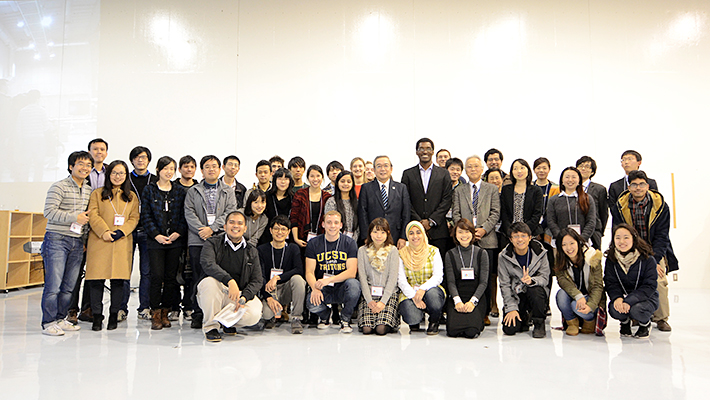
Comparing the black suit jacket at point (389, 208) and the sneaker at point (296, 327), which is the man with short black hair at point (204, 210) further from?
the black suit jacket at point (389, 208)

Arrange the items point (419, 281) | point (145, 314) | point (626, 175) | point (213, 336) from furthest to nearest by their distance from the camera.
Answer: point (626, 175) < point (145, 314) < point (419, 281) < point (213, 336)

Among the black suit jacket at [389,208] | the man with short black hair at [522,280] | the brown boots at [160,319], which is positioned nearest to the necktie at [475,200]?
the man with short black hair at [522,280]

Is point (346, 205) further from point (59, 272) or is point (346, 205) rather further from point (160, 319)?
point (59, 272)

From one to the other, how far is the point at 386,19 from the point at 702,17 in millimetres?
4755

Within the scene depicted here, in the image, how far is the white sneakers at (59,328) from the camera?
3242mm

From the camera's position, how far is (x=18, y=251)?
233 inches

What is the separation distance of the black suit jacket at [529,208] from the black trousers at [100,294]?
10.5 ft

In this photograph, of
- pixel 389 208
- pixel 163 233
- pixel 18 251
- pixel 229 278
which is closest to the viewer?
pixel 229 278

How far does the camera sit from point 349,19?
23.1ft

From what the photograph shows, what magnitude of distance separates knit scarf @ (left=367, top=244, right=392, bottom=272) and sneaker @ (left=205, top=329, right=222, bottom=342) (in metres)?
1.23

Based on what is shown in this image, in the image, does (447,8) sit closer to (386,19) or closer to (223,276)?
(386,19)

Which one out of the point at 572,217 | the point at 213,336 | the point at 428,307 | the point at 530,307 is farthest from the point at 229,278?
the point at 572,217

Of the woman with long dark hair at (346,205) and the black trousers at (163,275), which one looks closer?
the black trousers at (163,275)

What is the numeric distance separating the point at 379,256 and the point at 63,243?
2379mm
